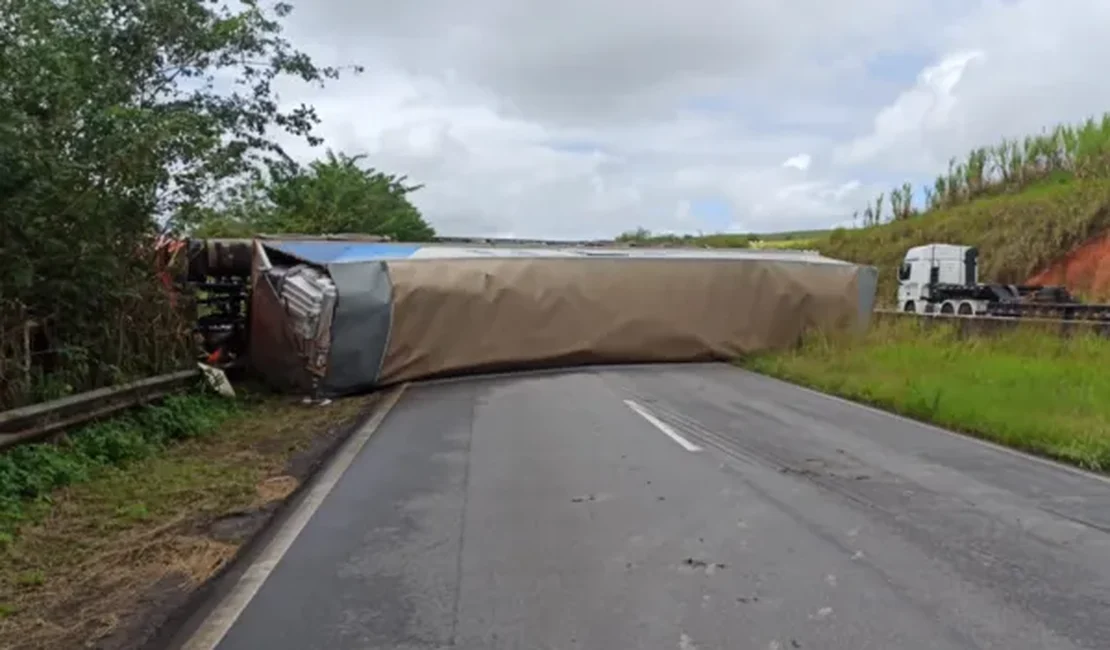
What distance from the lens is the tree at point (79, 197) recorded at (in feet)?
32.6

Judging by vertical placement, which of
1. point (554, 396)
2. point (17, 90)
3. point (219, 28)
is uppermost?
point (219, 28)

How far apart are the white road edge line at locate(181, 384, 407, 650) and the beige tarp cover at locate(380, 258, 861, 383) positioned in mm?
6342

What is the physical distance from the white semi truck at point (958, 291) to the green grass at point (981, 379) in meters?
11.5

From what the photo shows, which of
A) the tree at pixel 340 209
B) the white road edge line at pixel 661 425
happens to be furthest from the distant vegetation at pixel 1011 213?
the white road edge line at pixel 661 425

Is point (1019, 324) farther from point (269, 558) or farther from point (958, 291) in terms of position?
point (269, 558)

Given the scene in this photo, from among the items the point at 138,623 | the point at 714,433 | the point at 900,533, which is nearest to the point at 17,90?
the point at 138,623

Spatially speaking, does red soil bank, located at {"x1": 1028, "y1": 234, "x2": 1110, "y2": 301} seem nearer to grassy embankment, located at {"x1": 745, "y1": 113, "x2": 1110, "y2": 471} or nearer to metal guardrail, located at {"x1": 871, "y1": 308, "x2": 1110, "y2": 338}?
grassy embankment, located at {"x1": 745, "y1": 113, "x2": 1110, "y2": 471}

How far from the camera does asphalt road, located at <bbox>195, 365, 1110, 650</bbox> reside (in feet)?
16.8

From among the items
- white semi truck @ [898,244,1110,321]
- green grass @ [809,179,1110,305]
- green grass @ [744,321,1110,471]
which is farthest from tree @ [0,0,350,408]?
green grass @ [809,179,1110,305]

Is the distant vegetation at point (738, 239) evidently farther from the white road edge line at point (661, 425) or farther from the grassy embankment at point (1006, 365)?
the white road edge line at point (661, 425)

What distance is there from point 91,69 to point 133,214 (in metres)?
1.92

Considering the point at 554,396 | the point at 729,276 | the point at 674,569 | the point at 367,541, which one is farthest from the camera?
the point at 729,276

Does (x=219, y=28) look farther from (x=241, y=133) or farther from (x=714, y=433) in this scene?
(x=714, y=433)

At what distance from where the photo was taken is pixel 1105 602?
5.58 m
